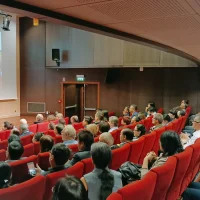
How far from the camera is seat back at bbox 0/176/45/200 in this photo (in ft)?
6.45

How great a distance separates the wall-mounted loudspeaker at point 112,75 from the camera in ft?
38.4

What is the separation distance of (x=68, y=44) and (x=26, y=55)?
2.59m

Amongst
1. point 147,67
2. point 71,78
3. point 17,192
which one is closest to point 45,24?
point 71,78

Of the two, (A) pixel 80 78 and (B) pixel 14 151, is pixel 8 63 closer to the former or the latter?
(A) pixel 80 78

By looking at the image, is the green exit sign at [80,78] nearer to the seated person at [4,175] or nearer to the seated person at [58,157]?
the seated person at [58,157]

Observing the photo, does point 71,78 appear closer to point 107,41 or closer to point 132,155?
point 107,41

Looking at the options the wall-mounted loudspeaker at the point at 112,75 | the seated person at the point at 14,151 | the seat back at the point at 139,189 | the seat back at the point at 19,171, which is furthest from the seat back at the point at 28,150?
the wall-mounted loudspeaker at the point at 112,75

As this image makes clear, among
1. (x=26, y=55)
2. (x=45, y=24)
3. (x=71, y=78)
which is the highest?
(x=45, y=24)

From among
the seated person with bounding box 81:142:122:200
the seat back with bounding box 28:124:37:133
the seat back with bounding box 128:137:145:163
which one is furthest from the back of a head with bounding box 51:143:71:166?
the seat back with bounding box 28:124:37:133

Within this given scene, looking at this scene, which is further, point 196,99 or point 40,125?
point 196,99

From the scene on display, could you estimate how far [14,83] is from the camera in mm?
12930

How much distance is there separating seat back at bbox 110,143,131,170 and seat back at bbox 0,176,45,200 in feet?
3.78

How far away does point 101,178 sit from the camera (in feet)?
7.50

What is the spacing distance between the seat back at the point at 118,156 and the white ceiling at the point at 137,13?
61.7 inches
